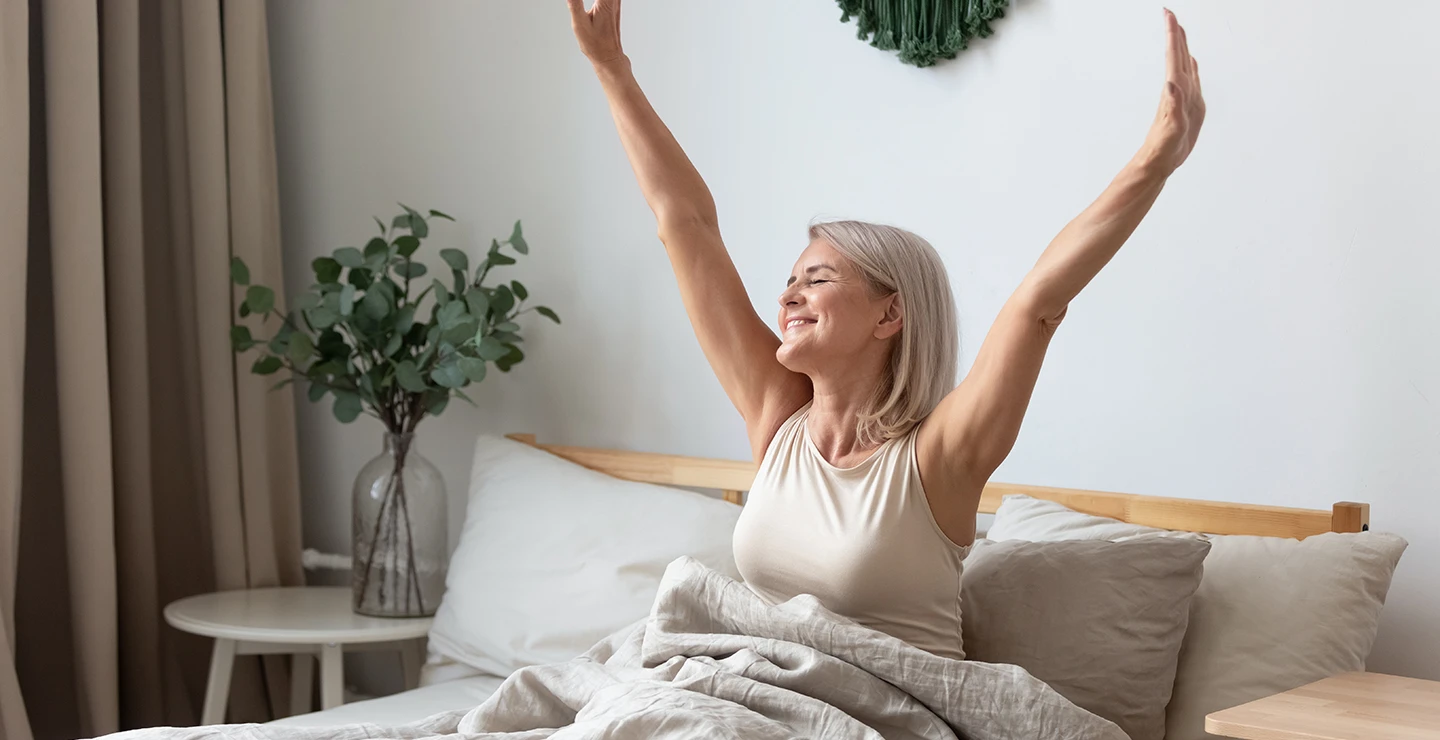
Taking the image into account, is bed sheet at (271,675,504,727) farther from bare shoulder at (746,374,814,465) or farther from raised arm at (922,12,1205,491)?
raised arm at (922,12,1205,491)

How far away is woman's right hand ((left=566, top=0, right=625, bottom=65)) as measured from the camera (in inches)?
62.9

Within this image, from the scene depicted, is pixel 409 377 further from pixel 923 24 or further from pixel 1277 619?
pixel 1277 619

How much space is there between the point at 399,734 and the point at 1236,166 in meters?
1.28

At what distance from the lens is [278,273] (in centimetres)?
269

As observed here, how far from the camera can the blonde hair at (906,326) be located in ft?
4.99

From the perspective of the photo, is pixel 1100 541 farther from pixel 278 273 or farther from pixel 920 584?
pixel 278 273

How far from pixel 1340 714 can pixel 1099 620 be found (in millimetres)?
334

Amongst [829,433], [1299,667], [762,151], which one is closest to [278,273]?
[762,151]

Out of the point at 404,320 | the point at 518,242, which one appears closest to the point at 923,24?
the point at 518,242

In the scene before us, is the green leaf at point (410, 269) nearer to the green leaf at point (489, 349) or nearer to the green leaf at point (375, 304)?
the green leaf at point (375, 304)

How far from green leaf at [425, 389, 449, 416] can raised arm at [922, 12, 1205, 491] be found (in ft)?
3.80

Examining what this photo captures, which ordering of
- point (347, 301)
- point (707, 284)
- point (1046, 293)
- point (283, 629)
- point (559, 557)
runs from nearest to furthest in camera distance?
point (1046, 293) → point (707, 284) → point (559, 557) → point (283, 629) → point (347, 301)

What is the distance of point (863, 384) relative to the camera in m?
1.55

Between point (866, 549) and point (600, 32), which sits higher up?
point (600, 32)
